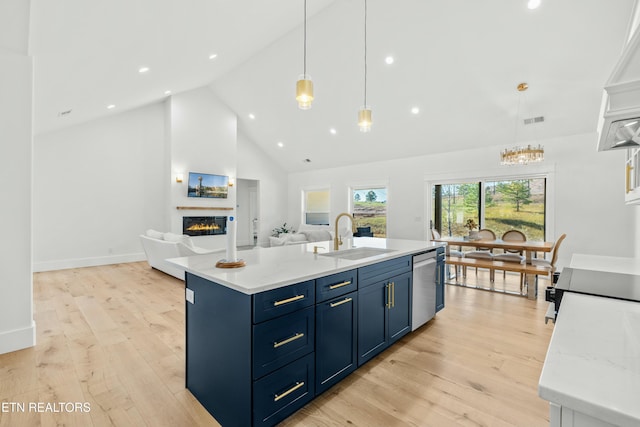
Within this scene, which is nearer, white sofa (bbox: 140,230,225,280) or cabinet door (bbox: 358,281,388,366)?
cabinet door (bbox: 358,281,388,366)

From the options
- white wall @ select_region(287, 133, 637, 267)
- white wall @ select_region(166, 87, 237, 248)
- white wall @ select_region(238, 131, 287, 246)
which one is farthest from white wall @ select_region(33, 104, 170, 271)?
white wall @ select_region(287, 133, 637, 267)

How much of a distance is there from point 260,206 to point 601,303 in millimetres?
9253

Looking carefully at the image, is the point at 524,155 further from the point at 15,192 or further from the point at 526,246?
the point at 15,192

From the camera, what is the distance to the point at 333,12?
4.71 metres

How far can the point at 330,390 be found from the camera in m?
2.07

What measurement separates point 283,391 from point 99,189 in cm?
718

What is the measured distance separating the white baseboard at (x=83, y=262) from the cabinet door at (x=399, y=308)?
6859 mm

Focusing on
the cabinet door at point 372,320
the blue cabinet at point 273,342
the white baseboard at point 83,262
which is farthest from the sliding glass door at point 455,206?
the white baseboard at point 83,262

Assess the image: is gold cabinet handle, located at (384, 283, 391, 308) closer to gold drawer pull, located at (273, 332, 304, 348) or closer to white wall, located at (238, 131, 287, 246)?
gold drawer pull, located at (273, 332, 304, 348)

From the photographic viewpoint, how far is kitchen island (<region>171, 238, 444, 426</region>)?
1.55 metres

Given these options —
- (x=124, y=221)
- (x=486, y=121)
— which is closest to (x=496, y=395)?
(x=486, y=121)

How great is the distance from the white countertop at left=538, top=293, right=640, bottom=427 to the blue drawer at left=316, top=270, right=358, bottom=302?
3.91ft

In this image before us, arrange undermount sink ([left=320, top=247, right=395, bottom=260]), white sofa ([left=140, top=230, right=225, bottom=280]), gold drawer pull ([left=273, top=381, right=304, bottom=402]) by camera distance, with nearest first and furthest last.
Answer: gold drawer pull ([left=273, top=381, right=304, bottom=402]) < undermount sink ([left=320, top=247, right=395, bottom=260]) < white sofa ([left=140, top=230, right=225, bottom=280])

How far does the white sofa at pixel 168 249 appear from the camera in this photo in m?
4.85
